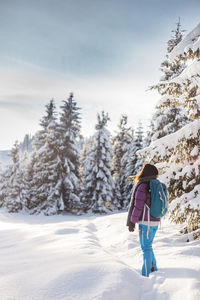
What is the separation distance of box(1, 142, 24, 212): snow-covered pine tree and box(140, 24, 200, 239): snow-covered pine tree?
20.7 m

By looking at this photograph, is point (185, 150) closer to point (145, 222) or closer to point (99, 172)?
point (145, 222)

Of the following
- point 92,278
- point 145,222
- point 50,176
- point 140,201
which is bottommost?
→ point 92,278

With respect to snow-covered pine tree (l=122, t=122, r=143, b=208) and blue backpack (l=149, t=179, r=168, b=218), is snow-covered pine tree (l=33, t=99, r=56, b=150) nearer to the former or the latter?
snow-covered pine tree (l=122, t=122, r=143, b=208)

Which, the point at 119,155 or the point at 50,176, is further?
the point at 119,155

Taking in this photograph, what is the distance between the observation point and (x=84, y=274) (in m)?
3.19

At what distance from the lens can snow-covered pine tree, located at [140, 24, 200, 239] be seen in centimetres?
524

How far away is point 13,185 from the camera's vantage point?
24.2 m

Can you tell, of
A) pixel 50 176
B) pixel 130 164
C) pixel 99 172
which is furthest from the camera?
pixel 130 164

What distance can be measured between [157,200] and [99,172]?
65.7 feet

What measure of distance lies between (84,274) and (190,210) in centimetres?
323

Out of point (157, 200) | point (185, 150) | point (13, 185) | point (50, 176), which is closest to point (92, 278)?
point (157, 200)

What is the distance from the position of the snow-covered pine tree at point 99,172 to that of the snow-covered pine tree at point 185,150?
Answer: 17375 millimetres

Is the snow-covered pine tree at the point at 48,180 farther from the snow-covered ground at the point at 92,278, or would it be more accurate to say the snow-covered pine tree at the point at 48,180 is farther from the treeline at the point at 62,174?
the snow-covered ground at the point at 92,278

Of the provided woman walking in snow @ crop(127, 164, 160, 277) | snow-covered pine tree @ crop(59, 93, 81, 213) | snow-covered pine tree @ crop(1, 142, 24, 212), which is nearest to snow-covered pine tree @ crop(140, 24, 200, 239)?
woman walking in snow @ crop(127, 164, 160, 277)
